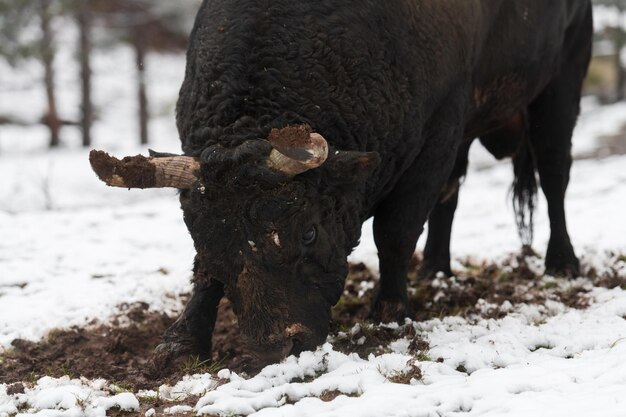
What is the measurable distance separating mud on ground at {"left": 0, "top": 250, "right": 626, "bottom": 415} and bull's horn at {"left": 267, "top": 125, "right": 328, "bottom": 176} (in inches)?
48.3

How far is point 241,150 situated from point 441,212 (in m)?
3.96

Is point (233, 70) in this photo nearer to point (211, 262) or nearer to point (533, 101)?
point (211, 262)

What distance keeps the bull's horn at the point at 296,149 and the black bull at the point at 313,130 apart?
32mm

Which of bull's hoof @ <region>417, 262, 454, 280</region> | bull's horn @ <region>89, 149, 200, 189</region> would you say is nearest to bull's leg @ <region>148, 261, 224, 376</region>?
bull's horn @ <region>89, 149, 200, 189</region>

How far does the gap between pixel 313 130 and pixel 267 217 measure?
0.64 m

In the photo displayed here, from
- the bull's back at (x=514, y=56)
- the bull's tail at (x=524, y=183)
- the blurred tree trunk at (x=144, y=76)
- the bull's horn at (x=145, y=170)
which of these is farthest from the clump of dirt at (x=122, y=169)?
the blurred tree trunk at (x=144, y=76)

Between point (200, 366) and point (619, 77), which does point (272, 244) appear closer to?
point (200, 366)

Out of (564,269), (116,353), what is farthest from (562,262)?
(116,353)

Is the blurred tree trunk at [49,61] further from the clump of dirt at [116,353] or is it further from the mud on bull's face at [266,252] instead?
the mud on bull's face at [266,252]

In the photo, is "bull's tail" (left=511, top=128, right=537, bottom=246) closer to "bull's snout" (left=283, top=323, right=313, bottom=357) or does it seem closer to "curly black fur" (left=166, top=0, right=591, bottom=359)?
"curly black fur" (left=166, top=0, right=591, bottom=359)

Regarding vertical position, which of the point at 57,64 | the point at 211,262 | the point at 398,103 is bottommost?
the point at 211,262

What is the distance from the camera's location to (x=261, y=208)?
14.1 feet

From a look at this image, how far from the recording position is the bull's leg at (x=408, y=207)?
5.62 meters

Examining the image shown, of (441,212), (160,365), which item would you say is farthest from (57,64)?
(160,365)
